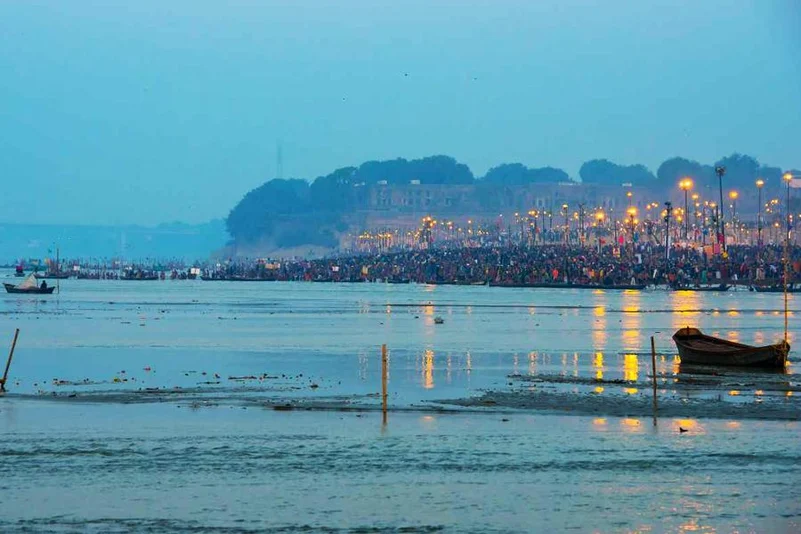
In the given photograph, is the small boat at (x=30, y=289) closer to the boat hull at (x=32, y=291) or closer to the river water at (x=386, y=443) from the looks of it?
the boat hull at (x=32, y=291)

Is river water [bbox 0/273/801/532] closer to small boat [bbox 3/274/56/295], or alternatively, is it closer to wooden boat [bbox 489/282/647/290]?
small boat [bbox 3/274/56/295]

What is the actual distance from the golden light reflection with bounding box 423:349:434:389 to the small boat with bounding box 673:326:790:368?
27.0 feet

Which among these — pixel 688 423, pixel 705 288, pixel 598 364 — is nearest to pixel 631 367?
A: pixel 598 364

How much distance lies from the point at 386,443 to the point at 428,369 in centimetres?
1851

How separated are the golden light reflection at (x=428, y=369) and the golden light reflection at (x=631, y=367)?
572 centimetres

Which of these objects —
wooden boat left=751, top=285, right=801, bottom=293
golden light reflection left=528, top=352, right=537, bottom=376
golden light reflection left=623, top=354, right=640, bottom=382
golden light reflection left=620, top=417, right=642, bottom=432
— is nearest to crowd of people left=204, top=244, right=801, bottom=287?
wooden boat left=751, top=285, right=801, bottom=293

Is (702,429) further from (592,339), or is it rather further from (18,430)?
(592,339)

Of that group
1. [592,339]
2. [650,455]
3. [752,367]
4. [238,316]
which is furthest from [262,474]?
[238,316]

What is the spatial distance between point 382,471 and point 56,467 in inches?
218

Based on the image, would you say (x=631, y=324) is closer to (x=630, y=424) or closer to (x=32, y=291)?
(x=630, y=424)

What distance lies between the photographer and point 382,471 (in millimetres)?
24641

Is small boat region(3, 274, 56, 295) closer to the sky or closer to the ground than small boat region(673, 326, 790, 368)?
closer to the sky

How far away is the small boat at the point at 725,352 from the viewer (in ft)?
144

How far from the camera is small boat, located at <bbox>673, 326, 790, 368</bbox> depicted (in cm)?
4403
